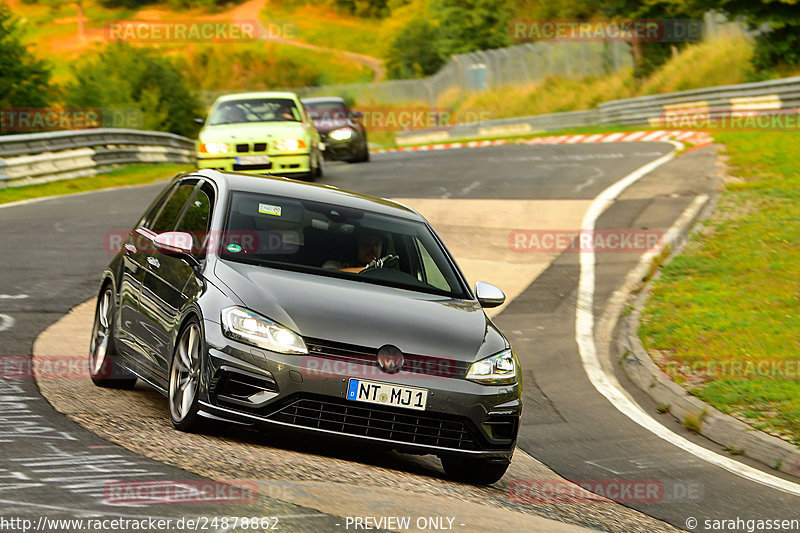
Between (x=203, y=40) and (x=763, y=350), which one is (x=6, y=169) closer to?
(x=763, y=350)

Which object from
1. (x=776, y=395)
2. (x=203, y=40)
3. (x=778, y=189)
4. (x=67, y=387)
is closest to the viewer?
(x=67, y=387)

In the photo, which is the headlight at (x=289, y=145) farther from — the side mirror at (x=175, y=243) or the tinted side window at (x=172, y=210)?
the side mirror at (x=175, y=243)

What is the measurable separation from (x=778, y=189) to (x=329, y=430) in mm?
14725

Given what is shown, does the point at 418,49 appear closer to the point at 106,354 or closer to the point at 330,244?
the point at 106,354

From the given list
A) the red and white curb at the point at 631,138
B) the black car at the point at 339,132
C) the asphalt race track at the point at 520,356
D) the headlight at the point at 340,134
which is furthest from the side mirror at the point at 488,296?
the headlight at the point at 340,134

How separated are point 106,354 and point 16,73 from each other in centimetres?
2914

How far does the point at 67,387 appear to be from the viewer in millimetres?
8219

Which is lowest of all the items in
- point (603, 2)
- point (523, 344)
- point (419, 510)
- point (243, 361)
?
point (523, 344)

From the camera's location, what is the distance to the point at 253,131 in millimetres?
21125

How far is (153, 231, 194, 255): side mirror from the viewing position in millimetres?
7316

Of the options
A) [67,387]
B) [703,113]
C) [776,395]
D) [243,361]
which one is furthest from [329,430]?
[703,113]

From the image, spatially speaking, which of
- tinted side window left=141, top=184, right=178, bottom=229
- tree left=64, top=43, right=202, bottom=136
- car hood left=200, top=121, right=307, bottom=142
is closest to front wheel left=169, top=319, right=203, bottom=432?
tinted side window left=141, top=184, right=178, bottom=229

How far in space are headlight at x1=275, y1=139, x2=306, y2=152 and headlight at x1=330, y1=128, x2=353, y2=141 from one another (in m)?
8.34

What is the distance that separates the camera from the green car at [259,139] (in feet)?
68.1
